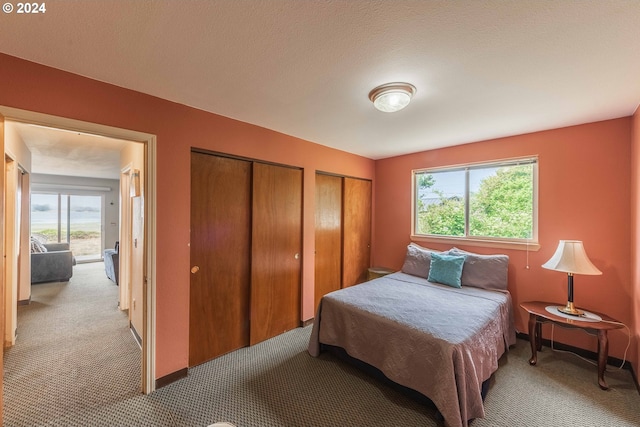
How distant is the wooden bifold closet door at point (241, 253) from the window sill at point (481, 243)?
6.39 ft

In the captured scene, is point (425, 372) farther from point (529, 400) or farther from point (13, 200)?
point (13, 200)

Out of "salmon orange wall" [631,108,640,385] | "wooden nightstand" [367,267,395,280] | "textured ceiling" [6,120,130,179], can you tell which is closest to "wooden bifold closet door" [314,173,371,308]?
"wooden nightstand" [367,267,395,280]

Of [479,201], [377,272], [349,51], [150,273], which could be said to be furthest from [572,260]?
[150,273]

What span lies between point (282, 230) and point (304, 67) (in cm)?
189

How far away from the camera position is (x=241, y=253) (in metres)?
2.77

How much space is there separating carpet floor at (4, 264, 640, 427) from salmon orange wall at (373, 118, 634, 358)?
0.61 m

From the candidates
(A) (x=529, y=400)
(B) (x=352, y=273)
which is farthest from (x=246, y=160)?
(A) (x=529, y=400)

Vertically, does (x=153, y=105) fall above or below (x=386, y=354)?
above

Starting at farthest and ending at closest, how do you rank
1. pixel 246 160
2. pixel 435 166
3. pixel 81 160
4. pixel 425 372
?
pixel 81 160 < pixel 435 166 < pixel 246 160 < pixel 425 372

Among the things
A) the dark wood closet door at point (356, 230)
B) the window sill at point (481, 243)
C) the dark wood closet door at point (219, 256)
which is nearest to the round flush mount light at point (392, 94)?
the dark wood closet door at point (219, 256)

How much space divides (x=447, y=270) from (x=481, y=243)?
2.25 ft

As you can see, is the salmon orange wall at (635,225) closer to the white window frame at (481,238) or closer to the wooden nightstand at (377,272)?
the white window frame at (481,238)

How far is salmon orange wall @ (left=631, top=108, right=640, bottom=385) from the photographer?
214 centimetres

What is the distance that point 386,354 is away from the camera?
6.71 ft
